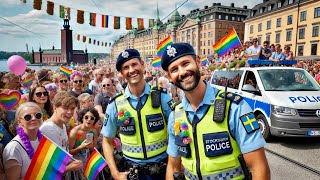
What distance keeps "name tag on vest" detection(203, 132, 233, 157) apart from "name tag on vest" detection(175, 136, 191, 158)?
187 millimetres

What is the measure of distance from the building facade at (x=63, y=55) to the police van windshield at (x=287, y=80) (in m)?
107

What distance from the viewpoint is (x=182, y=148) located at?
1.95 m

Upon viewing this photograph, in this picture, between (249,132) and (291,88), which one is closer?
(249,132)

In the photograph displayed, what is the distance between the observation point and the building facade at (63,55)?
342 feet

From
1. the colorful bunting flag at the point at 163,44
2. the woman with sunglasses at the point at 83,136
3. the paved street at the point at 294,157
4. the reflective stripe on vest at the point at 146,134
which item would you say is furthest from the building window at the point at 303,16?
the reflective stripe on vest at the point at 146,134

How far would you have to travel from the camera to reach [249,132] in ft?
5.49

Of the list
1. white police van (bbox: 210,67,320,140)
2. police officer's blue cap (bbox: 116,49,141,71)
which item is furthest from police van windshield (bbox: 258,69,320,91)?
police officer's blue cap (bbox: 116,49,141,71)

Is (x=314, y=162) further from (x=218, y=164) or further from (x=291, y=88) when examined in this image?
(x=218, y=164)

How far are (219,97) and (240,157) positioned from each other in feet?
1.55

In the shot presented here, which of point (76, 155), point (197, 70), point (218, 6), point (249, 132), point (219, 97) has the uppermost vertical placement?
point (218, 6)

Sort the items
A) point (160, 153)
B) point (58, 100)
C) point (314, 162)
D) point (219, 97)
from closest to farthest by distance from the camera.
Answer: point (219, 97), point (160, 153), point (58, 100), point (314, 162)

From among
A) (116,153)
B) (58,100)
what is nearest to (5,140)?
(58,100)

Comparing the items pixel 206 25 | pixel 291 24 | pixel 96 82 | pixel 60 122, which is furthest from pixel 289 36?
pixel 60 122

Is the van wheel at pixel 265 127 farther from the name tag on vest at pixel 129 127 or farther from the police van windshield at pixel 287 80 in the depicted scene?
the name tag on vest at pixel 129 127
